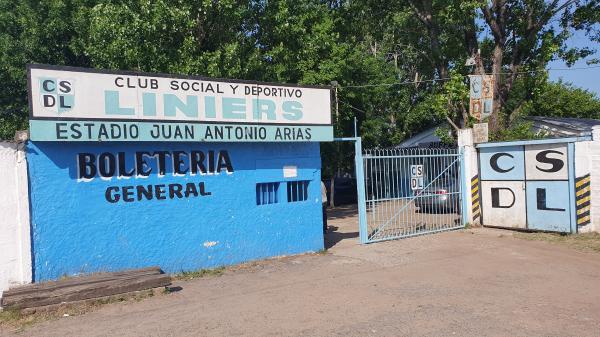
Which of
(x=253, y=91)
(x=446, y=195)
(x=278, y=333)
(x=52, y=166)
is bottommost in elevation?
(x=278, y=333)

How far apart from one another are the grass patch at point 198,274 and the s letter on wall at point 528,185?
7.53 m

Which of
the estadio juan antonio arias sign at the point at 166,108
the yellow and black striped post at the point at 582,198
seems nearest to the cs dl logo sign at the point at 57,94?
the estadio juan antonio arias sign at the point at 166,108

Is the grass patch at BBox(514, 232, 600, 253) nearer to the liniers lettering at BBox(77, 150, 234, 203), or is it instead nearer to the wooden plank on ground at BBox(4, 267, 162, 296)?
the liniers lettering at BBox(77, 150, 234, 203)

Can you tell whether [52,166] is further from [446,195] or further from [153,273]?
[446,195]

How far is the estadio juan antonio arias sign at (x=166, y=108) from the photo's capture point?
7.58 meters

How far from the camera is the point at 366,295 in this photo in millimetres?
7289

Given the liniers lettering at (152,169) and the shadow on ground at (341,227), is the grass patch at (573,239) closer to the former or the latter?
the shadow on ground at (341,227)

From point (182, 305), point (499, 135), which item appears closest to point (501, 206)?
point (499, 135)

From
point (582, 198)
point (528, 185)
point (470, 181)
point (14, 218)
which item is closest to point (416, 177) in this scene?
point (470, 181)

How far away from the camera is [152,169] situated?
8633 millimetres

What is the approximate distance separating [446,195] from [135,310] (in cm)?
926

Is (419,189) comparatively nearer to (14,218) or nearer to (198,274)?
(198,274)

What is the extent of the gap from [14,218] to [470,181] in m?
10.5

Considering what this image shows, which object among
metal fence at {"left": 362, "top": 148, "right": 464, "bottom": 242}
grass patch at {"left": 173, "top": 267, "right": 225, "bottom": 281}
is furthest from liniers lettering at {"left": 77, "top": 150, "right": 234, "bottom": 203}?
metal fence at {"left": 362, "top": 148, "right": 464, "bottom": 242}
